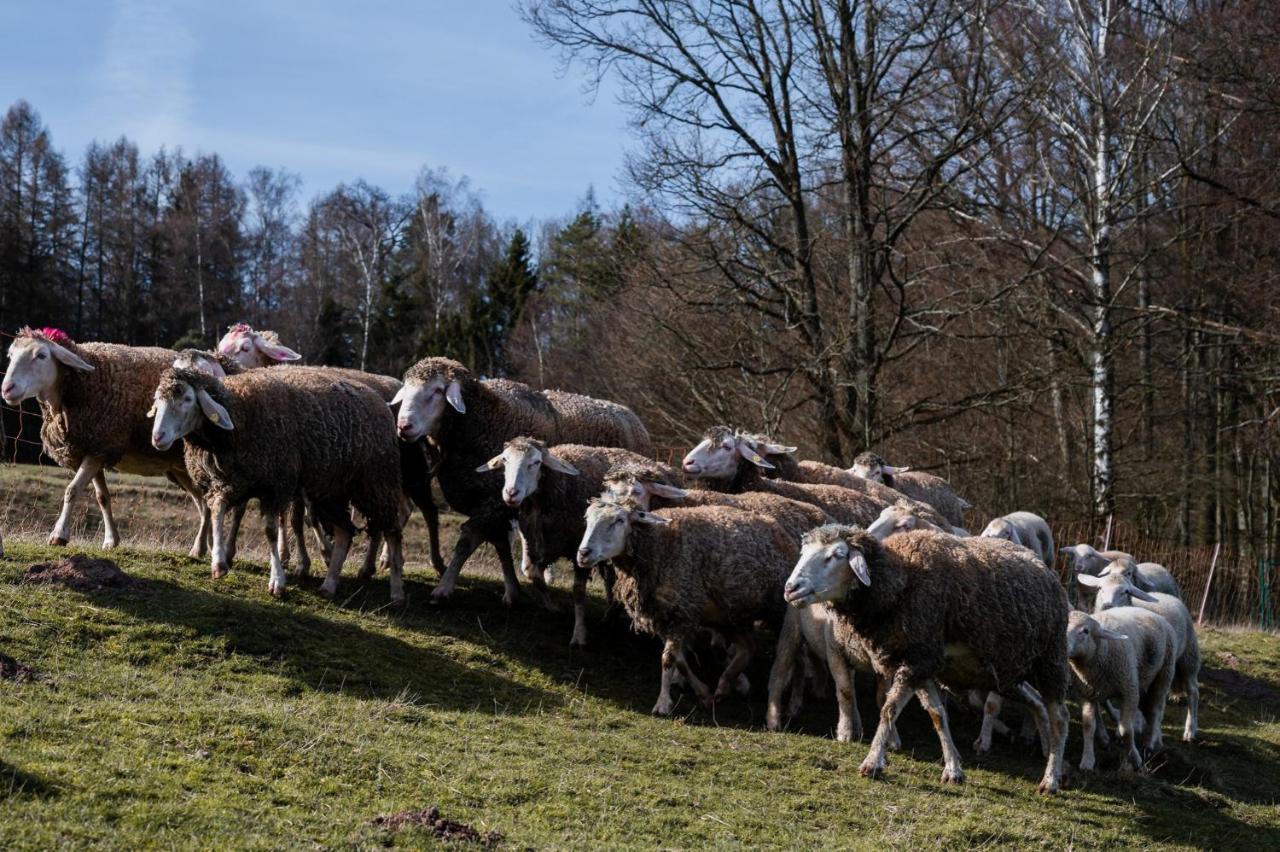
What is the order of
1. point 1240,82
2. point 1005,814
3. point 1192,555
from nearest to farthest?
point 1005,814
point 1240,82
point 1192,555

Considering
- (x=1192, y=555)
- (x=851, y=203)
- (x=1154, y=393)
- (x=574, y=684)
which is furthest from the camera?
(x=1154, y=393)

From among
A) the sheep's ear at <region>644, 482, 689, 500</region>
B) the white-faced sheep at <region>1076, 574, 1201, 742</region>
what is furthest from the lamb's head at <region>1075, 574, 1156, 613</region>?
the sheep's ear at <region>644, 482, 689, 500</region>

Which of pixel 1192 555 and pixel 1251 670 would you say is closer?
pixel 1251 670

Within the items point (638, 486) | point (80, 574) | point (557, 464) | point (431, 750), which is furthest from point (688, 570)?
point (80, 574)

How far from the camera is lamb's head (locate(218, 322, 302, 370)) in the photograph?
576 inches

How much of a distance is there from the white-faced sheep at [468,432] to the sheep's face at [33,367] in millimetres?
3022

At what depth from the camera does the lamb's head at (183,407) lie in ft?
33.5

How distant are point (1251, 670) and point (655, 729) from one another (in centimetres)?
1073

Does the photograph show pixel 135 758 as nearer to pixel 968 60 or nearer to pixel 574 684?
pixel 574 684

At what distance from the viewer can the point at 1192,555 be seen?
24531mm

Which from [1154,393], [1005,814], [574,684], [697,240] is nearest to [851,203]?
[697,240]

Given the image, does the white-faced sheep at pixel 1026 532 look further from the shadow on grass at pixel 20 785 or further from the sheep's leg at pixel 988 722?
the shadow on grass at pixel 20 785

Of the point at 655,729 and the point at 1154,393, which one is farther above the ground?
the point at 1154,393

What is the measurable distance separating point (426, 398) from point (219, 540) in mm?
2415
